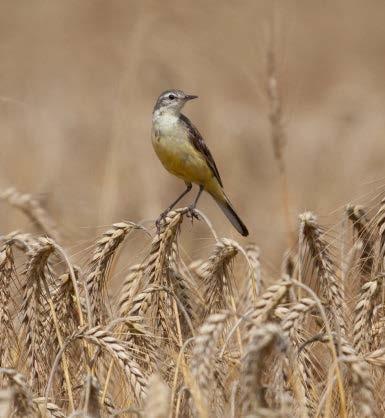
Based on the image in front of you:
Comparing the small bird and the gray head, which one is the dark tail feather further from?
the gray head

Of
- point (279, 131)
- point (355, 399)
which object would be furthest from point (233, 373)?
point (279, 131)

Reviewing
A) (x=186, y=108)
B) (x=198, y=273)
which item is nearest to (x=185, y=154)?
(x=198, y=273)

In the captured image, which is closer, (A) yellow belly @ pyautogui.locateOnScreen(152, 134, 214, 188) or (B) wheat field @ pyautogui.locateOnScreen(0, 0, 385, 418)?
(B) wheat field @ pyautogui.locateOnScreen(0, 0, 385, 418)

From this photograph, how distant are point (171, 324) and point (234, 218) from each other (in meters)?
2.56

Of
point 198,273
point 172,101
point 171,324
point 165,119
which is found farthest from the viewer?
point 172,101

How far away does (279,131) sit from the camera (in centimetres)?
598

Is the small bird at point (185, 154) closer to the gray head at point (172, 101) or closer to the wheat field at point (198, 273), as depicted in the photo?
the gray head at point (172, 101)

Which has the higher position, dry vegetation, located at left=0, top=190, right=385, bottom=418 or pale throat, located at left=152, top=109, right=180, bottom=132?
pale throat, located at left=152, top=109, right=180, bottom=132

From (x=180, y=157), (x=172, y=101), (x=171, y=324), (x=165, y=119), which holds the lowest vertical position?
(x=171, y=324)

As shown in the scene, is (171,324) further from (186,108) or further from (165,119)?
(186,108)

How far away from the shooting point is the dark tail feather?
6258 mm

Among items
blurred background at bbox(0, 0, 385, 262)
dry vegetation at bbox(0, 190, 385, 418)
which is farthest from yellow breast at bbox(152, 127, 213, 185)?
dry vegetation at bbox(0, 190, 385, 418)

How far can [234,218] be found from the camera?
6527mm

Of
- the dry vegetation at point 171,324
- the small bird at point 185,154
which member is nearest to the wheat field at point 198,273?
the dry vegetation at point 171,324
